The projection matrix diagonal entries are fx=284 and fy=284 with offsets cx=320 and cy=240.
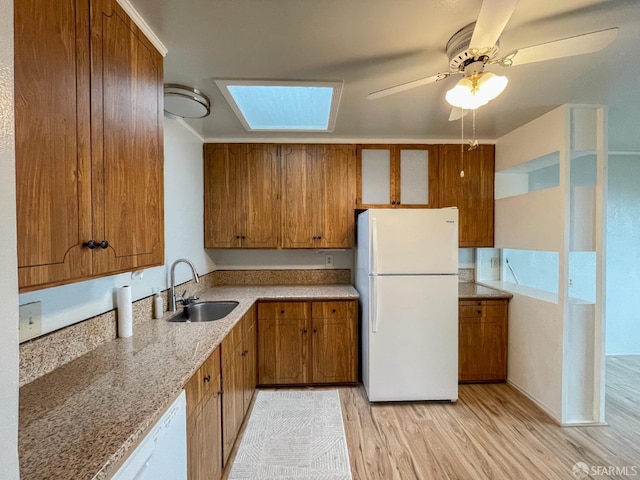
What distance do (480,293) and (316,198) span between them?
6.19 ft

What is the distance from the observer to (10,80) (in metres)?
0.48

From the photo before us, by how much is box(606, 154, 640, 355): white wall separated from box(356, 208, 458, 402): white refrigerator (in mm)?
2461

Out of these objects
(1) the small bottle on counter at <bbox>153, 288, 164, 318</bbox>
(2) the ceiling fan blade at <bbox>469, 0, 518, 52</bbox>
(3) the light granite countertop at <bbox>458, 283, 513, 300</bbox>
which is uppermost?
(2) the ceiling fan blade at <bbox>469, 0, 518, 52</bbox>

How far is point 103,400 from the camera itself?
94 cm

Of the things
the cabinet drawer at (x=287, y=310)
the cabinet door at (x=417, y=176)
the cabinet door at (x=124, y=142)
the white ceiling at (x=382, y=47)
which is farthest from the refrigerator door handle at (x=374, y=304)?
the cabinet door at (x=124, y=142)

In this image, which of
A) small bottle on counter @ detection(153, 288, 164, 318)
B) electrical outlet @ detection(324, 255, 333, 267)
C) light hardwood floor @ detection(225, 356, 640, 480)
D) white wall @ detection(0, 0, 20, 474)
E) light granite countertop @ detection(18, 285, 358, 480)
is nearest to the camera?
white wall @ detection(0, 0, 20, 474)

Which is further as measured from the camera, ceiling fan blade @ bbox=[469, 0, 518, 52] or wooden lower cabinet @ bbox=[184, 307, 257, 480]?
wooden lower cabinet @ bbox=[184, 307, 257, 480]

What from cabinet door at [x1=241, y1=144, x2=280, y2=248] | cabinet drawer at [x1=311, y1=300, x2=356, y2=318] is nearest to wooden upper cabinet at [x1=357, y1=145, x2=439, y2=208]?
cabinet door at [x1=241, y1=144, x2=280, y2=248]

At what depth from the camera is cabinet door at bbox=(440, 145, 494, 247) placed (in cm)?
298

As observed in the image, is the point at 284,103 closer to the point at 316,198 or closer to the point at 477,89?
the point at 316,198

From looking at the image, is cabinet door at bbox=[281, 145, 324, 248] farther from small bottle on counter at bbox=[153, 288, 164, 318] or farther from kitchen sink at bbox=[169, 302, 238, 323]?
small bottle on counter at bbox=[153, 288, 164, 318]

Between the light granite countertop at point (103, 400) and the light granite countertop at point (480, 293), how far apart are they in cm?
228

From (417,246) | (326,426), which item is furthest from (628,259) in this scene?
(326,426)

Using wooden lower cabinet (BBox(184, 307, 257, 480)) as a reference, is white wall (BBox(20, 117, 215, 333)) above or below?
above
